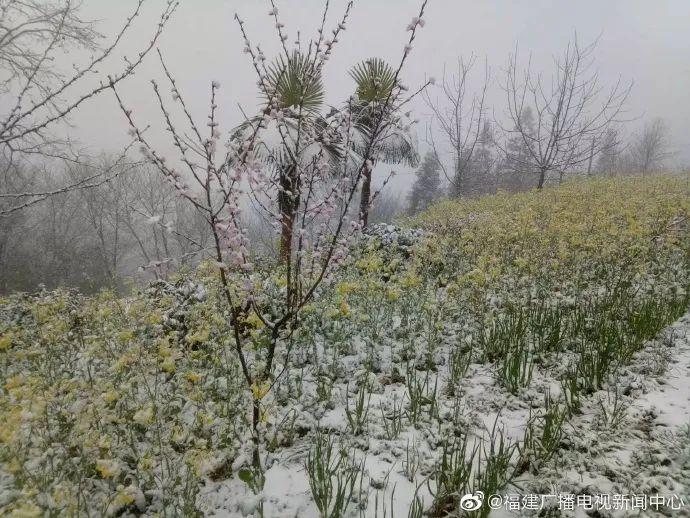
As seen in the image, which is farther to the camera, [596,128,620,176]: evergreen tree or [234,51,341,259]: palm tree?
[596,128,620,176]: evergreen tree

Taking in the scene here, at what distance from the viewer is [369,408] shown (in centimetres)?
314

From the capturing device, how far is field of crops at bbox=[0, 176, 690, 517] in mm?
2098

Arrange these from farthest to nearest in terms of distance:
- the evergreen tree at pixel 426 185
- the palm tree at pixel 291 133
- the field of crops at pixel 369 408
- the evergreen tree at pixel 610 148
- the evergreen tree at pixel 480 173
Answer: the evergreen tree at pixel 426 185, the evergreen tree at pixel 480 173, the evergreen tree at pixel 610 148, the palm tree at pixel 291 133, the field of crops at pixel 369 408

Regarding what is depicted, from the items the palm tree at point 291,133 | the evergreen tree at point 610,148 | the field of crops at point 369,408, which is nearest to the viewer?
the field of crops at point 369,408

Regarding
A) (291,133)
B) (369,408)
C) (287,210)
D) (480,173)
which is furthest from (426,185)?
(369,408)

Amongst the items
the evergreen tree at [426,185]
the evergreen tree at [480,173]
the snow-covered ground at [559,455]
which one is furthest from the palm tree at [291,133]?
the evergreen tree at [426,185]

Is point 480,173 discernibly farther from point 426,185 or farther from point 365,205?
point 365,205

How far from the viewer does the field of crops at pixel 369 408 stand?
210 cm

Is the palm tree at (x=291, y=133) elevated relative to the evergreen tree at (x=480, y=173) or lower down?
lower down

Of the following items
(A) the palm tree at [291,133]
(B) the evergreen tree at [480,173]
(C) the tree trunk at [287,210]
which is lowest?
(C) the tree trunk at [287,210]

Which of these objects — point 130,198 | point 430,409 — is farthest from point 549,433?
point 130,198

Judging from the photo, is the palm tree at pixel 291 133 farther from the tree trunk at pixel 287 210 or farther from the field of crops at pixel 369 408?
the field of crops at pixel 369 408

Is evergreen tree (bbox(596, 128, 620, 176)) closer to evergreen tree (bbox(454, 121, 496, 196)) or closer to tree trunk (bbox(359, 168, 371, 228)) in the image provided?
evergreen tree (bbox(454, 121, 496, 196))

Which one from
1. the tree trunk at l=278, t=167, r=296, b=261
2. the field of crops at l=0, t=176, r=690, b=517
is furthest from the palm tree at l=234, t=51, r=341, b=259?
the field of crops at l=0, t=176, r=690, b=517
